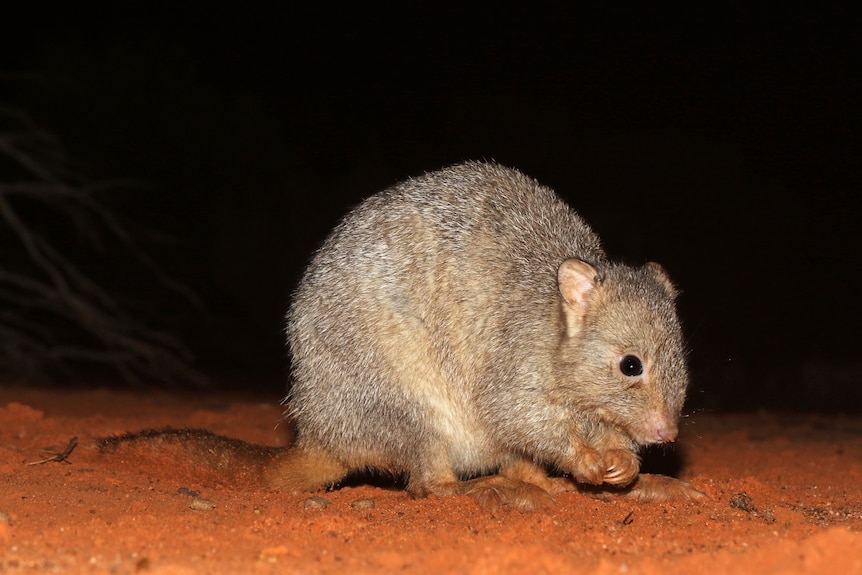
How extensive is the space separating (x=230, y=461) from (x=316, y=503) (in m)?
0.79

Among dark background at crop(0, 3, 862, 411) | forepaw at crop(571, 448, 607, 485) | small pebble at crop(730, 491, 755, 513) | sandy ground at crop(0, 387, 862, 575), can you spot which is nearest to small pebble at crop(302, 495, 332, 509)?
sandy ground at crop(0, 387, 862, 575)

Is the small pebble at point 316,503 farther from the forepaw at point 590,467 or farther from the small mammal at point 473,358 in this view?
the forepaw at point 590,467

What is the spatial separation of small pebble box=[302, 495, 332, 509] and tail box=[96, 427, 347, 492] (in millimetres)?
425

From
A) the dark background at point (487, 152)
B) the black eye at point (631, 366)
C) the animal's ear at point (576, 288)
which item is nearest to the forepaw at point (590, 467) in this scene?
the black eye at point (631, 366)

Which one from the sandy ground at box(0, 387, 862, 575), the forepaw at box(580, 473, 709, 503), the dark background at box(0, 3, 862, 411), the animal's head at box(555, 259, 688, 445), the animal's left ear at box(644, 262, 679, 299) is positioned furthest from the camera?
the dark background at box(0, 3, 862, 411)

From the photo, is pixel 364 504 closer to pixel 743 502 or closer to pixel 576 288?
pixel 576 288

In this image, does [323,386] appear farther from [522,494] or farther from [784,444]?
[784,444]

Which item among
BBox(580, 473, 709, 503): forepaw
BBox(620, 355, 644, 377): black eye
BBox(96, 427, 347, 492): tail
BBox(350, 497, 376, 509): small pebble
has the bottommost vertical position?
BBox(96, 427, 347, 492): tail

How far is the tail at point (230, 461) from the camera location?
521cm

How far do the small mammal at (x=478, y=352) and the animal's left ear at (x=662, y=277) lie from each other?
0.05 ft

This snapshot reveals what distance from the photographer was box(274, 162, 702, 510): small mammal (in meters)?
4.70

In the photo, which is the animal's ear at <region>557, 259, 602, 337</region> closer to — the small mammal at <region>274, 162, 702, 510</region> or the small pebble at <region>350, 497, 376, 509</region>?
the small mammal at <region>274, 162, 702, 510</region>

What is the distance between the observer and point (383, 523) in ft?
13.6

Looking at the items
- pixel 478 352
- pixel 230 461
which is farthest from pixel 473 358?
pixel 230 461
